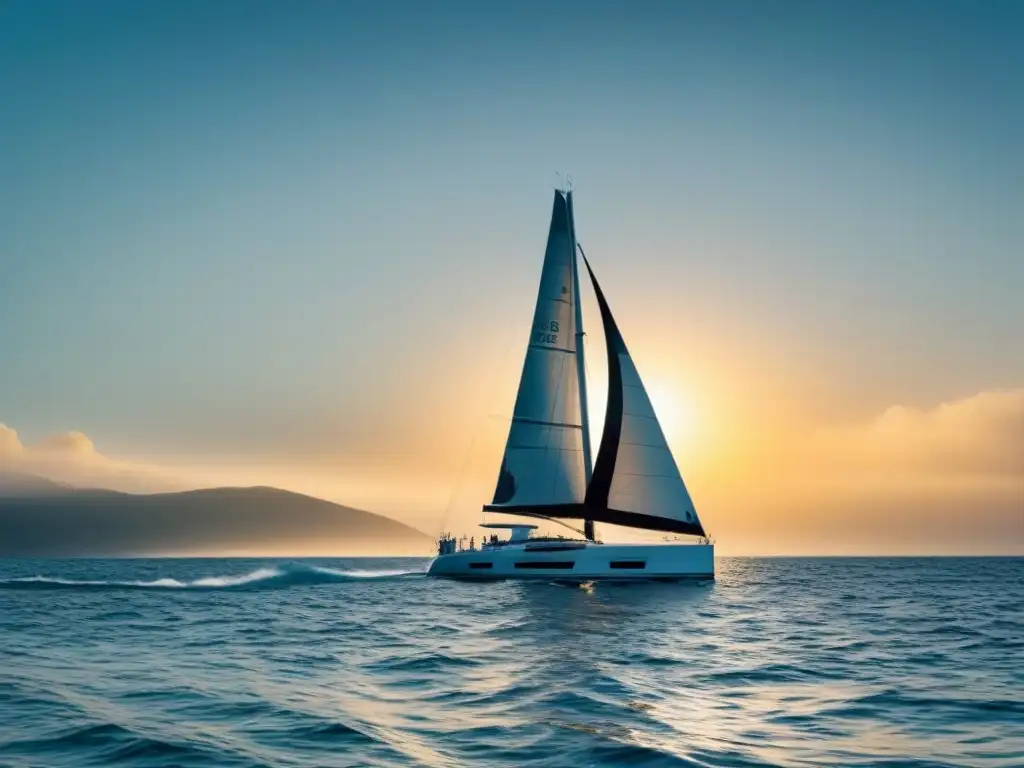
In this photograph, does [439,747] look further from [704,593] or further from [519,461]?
[519,461]

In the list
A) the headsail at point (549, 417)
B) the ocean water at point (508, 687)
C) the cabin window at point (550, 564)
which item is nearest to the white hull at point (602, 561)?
the cabin window at point (550, 564)

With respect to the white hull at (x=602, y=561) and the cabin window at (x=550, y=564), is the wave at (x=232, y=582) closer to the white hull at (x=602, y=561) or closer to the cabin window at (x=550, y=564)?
the white hull at (x=602, y=561)

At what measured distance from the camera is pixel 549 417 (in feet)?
191

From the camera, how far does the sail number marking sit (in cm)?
5873

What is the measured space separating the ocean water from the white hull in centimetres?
1148

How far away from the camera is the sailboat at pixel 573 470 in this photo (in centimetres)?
5438

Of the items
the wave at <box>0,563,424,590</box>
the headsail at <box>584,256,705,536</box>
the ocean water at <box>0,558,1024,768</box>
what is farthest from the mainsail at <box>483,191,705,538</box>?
the wave at <box>0,563,424,590</box>

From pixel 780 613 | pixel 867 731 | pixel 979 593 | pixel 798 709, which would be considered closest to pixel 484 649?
pixel 798 709

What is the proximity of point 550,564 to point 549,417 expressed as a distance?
9.42m

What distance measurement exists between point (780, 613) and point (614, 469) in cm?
1495

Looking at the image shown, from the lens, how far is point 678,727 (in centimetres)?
1583

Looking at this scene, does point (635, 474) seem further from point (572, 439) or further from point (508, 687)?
point (508, 687)

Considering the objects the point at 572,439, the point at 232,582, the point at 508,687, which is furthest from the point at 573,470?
the point at 508,687

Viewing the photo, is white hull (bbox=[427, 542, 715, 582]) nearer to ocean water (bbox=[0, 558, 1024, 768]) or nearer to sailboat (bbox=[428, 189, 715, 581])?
sailboat (bbox=[428, 189, 715, 581])
